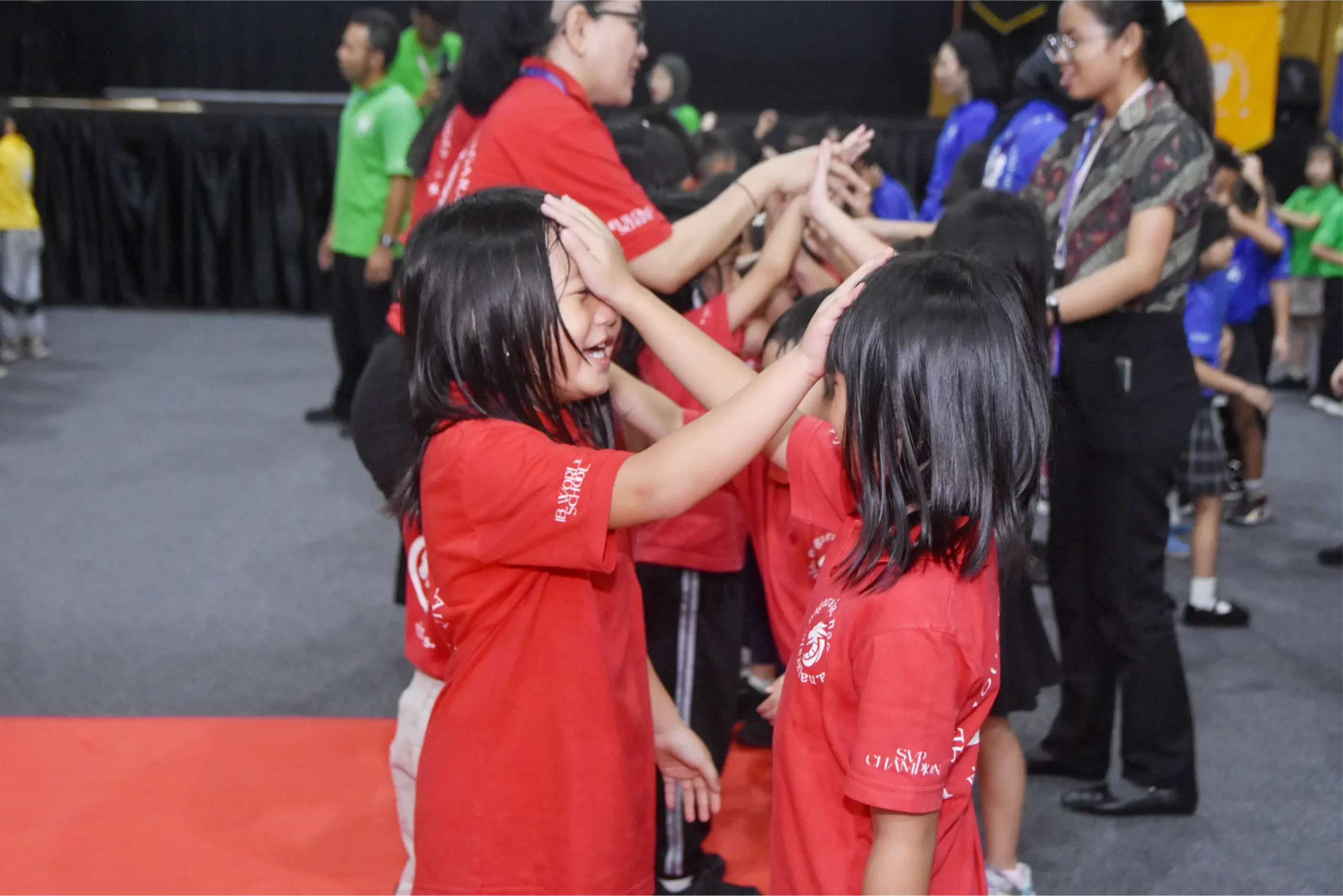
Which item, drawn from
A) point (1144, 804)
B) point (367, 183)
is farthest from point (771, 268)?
point (367, 183)

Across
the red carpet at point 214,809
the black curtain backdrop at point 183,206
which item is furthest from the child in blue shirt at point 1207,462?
the black curtain backdrop at point 183,206

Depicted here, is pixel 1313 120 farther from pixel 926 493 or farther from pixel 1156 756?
pixel 926 493

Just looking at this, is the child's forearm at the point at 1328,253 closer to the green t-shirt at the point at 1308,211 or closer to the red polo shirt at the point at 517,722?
the green t-shirt at the point at 1308,211

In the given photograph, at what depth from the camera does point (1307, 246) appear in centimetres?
664

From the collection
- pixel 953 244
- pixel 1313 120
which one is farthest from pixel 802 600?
pixel 1313 120

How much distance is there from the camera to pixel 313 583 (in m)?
3.48

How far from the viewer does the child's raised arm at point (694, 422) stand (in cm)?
114

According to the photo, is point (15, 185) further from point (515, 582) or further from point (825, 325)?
point (825, 325)

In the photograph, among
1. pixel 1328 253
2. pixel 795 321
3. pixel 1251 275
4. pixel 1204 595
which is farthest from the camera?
pixel 1328 253

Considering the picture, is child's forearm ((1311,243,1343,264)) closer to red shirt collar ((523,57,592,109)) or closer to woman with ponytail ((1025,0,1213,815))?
woman with ponytail ((1025,0,1213,815))

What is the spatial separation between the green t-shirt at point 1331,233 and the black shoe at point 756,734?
4.71 meters

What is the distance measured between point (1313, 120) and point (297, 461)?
708cm

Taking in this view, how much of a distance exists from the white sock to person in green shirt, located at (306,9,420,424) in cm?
289

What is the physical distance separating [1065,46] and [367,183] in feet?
10.8
